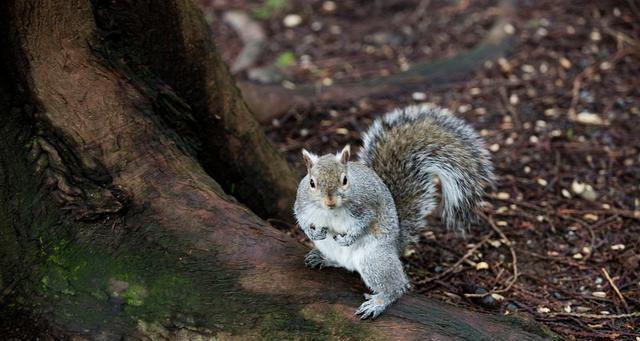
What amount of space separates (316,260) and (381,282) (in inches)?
10.0

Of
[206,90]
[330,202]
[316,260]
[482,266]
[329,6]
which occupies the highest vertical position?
[206,90]

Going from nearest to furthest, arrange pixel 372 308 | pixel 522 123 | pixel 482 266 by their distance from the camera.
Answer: pixel 372 308 → pixel 482 266 → pixel 522 123

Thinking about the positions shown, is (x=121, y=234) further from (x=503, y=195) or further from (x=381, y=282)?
(x=503, y=195)

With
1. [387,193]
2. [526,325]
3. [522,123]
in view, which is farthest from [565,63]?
[526,325]

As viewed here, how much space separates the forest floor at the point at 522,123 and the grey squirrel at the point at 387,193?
16.6 inches

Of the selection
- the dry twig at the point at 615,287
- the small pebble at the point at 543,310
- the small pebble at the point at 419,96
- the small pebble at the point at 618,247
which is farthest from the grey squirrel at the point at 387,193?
the small pebble at the point at 419,96

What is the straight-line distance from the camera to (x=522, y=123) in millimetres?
4375

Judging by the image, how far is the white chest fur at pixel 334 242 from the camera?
243 cm

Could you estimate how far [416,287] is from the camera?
117 inches

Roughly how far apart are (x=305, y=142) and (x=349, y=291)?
76.6 inches

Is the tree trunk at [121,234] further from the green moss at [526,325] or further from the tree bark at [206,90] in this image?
the tree bark at [206,90]

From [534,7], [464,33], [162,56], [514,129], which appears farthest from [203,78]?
[534,7]

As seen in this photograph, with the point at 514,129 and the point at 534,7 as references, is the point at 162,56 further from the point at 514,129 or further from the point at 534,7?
the point at 534,7

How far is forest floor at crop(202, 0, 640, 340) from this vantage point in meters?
3.00
